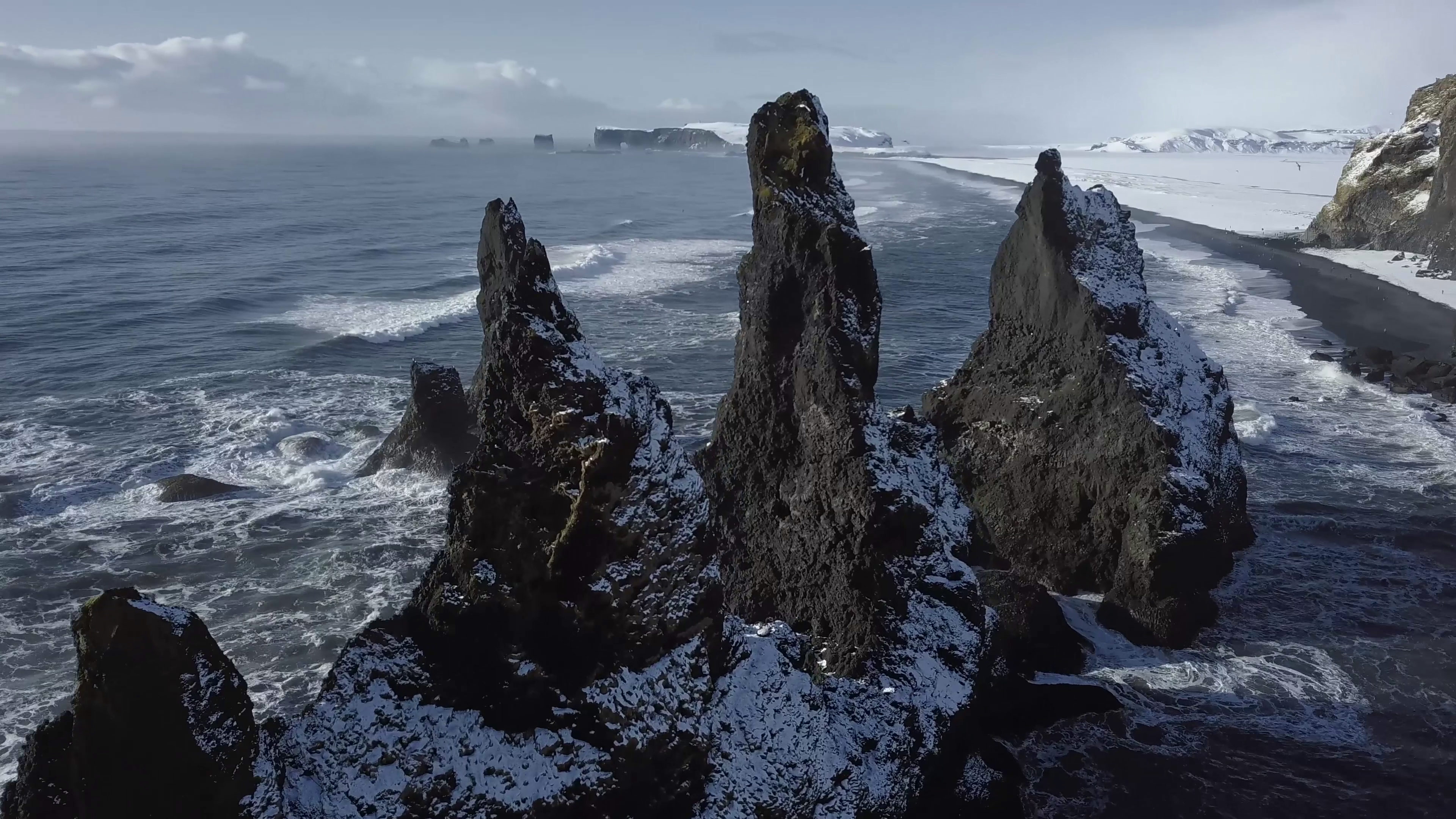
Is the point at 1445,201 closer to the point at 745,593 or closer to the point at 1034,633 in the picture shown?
the point at 1034,633

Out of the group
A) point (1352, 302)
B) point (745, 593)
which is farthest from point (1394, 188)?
point (745, 593)

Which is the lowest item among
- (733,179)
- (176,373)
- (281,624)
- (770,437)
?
(281,624)

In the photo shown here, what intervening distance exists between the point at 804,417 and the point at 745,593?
3.49m

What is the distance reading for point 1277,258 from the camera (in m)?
67.5

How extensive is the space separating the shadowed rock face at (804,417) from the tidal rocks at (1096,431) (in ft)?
22.3

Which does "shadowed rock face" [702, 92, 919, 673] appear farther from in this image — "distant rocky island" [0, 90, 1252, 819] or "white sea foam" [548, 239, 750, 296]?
"white sea foam" [548, 239, 750, 296]

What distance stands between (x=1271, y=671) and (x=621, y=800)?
50.7 feet

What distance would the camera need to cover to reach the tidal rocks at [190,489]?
27.4m

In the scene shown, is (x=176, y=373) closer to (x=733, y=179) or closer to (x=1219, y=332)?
(x=1219, y=332)

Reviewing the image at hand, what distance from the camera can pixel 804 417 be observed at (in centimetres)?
1608

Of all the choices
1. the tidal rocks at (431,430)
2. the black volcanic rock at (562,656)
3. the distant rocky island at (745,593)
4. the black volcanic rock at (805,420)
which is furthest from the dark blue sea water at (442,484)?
the black volcanic rock at (562,656)

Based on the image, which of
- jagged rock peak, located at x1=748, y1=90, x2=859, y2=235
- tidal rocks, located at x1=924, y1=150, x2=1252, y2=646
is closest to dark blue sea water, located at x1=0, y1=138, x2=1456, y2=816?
tidal rocks, located at x1=924, y1=150, x2=1252, y2=646

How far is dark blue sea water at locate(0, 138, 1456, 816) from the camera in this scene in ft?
58.0

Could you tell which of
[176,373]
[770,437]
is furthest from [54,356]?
[770,437]
